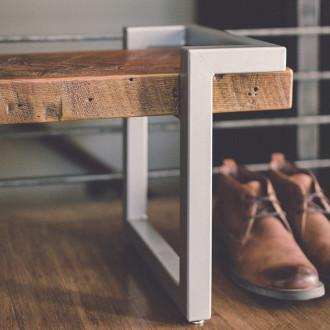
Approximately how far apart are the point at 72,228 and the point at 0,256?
0.25 m

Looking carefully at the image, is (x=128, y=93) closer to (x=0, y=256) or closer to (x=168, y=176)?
(x=0, y=256)

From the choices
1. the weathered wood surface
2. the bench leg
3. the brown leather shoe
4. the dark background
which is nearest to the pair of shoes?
the brown leather shoe

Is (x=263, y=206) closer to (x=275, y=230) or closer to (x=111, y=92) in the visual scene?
(x=275, y=230)

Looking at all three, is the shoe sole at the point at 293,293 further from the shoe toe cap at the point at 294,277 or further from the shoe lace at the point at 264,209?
the shoe lace at the point at 264,209

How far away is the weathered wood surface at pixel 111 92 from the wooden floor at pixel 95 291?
1.28 ft

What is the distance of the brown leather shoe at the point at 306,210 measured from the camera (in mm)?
1376

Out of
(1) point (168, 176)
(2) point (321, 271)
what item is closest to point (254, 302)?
(2) point (321, 271)

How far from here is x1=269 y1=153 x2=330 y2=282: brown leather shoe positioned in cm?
138

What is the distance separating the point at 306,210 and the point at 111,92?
0.61 m

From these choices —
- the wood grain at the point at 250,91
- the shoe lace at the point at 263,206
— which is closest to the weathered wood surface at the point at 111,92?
the wood grain at the point at 250,91

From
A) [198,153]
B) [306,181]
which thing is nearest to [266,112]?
[306,181]

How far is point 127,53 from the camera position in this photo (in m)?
1.42

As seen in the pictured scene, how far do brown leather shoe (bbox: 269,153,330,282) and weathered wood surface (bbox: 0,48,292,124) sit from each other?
1.28ft

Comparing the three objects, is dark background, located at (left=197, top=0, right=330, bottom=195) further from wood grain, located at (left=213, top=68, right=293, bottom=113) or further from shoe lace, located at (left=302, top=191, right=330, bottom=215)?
wood grain, located at (left=213, top=68, right=293, bottom=113)
